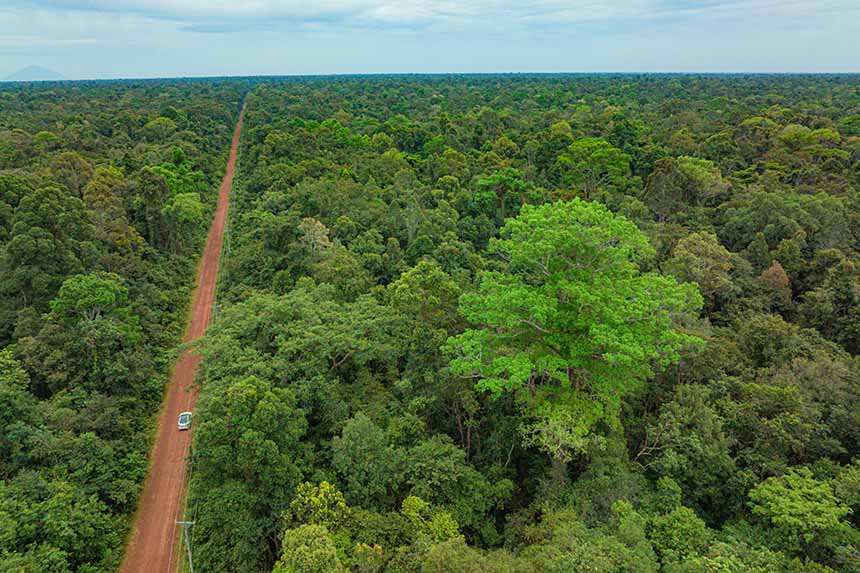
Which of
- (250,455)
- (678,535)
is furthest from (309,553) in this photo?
(678,535)

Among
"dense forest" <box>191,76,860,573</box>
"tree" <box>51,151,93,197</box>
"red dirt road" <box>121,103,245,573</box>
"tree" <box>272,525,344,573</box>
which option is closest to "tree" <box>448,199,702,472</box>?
"dense forest" <box>191,76,860,573</box>

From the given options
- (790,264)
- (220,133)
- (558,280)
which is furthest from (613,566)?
(220,133)

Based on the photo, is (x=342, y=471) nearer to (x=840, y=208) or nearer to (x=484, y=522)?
(x=484, y=522)

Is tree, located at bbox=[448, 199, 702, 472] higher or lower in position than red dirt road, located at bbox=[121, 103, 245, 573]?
higher

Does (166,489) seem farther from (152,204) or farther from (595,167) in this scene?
(595,167)

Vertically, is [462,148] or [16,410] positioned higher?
[462,148]

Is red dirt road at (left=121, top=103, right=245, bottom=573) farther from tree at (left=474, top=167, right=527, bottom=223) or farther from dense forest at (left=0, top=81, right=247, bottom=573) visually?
tree at (left=474, top=167, right=527, bottom=223)
